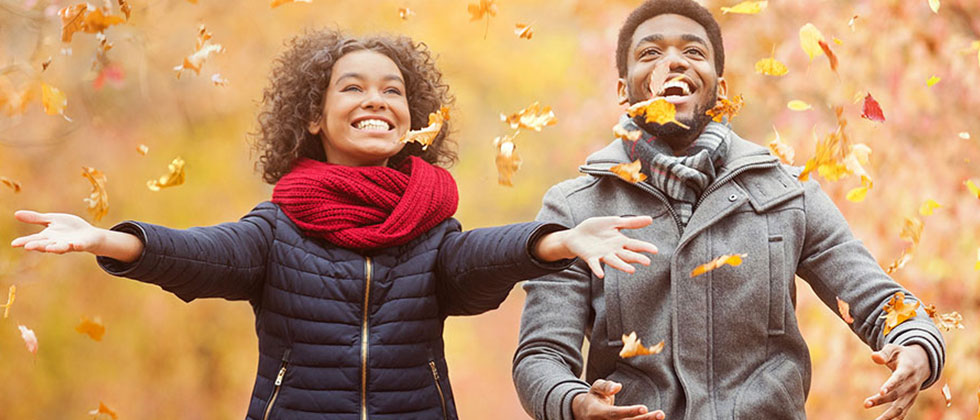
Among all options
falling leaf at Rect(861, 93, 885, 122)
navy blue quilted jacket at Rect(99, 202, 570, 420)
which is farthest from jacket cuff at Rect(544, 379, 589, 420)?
falling leaf at Rect(861, 93, 885, 122)

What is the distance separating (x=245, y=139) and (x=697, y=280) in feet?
9.80

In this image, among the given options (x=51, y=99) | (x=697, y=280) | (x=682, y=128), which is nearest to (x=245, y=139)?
(x=51, y=99)

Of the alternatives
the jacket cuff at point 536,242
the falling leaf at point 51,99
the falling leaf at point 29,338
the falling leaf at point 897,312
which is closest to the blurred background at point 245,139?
the falling leaf at point 51,99

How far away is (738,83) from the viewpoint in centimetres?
496

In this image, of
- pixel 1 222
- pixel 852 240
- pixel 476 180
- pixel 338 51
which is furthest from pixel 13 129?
pixel 852 240

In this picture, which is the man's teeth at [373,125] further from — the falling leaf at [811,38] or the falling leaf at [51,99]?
the falling leaf at [51,99]

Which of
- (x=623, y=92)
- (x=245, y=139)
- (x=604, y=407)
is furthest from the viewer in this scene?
(x=245, y=139)

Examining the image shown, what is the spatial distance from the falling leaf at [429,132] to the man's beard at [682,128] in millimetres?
481

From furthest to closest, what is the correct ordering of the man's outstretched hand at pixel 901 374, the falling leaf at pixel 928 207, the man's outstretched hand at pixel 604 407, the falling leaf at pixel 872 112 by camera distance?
the falling leaf at pixel 928 207, the falling leaf at pixel 872 112, the man's outstretched hand at pixel 901 374, the man's outstretched hand at pixel 604 407

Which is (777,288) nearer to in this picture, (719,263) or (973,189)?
(719,263)

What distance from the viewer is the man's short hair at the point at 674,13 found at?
2.61m

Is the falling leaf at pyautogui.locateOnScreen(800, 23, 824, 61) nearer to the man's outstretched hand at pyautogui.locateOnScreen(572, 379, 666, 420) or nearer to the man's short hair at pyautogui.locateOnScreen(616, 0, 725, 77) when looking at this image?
the man's short hair at pyautogui.locateOnScreen(616, 0, 725, 77)

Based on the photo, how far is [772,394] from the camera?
7.79 feet

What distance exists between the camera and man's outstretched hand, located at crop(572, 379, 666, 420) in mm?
2033
